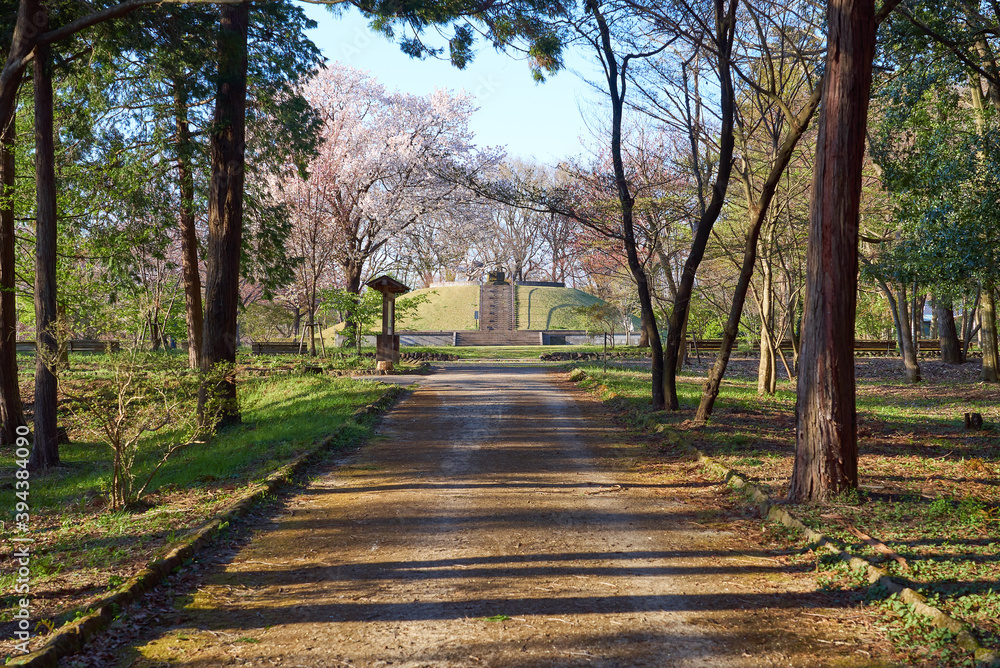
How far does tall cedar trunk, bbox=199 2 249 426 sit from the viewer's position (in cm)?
1059

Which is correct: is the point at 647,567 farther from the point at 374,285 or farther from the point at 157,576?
the point at 374,285

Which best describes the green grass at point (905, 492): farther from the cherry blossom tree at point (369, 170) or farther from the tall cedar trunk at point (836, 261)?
the cherry blossom tree at point (369, 170)

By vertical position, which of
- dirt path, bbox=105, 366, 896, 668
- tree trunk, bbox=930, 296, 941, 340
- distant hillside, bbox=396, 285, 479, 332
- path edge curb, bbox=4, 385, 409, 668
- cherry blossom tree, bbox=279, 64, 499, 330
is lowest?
dirt path, bbox=105, 366, 896, 668

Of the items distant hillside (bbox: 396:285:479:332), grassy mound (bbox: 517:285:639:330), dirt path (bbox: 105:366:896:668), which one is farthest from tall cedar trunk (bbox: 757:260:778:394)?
distant hillside (bbox: 396:285:479:332)

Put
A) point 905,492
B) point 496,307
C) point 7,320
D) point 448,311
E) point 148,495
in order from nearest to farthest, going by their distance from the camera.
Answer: point 905,492 → point 148,495 → point 7,320 → point 448,311 → point 496,307

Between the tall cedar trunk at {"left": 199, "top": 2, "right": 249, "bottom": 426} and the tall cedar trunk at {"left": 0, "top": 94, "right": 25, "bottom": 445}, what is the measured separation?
9.45 feet

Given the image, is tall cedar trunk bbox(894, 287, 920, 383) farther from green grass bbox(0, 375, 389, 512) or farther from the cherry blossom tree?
the cherry blossom tree

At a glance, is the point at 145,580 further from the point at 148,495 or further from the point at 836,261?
the point at 836,261

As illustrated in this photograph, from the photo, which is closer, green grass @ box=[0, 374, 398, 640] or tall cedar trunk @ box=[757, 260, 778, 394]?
green grass @ box=[0, 374, 398, 640]

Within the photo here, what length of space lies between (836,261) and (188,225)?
1427 cm

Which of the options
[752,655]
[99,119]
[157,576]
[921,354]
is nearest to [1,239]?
[99,119]

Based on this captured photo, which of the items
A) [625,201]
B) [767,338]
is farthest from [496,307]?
[625,201]

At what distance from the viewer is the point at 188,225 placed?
16094 millimetres

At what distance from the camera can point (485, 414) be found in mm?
11969
